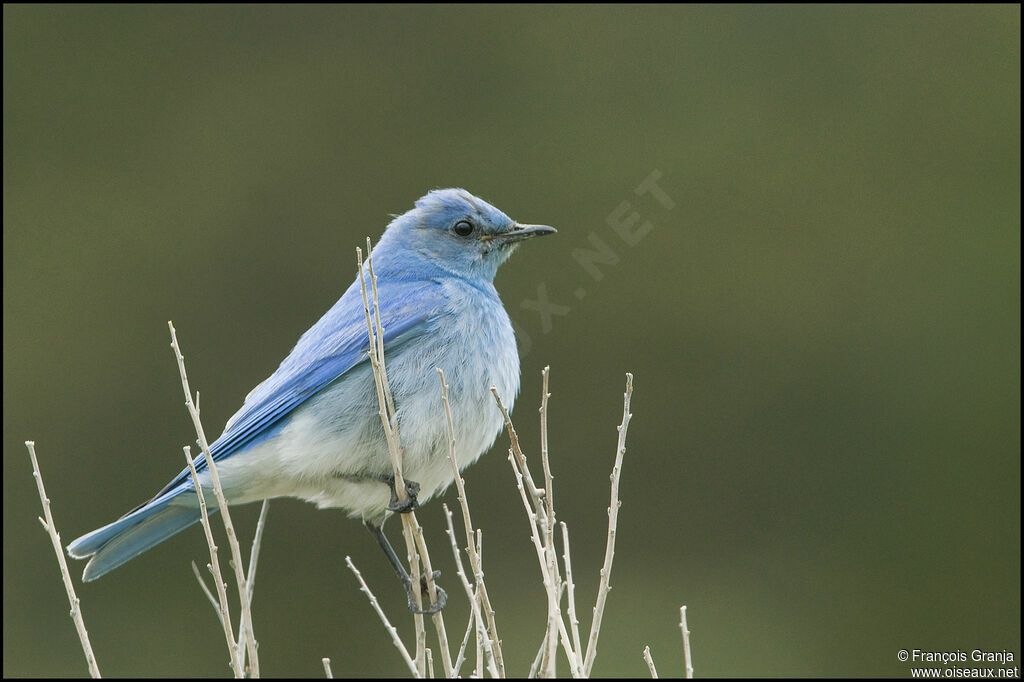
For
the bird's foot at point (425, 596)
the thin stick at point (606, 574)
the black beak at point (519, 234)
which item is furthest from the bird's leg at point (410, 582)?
the black beak at point (519, 234)

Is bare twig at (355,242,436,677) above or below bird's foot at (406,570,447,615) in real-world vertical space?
above

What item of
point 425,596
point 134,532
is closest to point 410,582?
point 425,596

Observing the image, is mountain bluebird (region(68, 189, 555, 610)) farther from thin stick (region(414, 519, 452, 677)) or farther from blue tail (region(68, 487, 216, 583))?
thin stick (region(414, 519, 452, 677))

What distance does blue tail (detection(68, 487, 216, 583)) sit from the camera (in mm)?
4000

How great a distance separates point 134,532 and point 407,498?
124 cm

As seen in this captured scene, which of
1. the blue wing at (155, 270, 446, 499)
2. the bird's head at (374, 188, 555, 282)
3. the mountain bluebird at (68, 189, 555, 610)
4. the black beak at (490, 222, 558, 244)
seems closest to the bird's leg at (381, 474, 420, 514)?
the mountain bluebird at (68, 189, 555, 610)

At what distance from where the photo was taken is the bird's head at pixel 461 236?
4680 mm

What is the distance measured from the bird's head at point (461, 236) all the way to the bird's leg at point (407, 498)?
1019mm

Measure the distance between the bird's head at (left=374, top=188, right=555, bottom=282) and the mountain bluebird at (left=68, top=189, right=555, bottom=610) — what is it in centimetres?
26

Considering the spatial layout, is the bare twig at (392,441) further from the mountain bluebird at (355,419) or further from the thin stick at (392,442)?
the mountain bluebird at (355,419)

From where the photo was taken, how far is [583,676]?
111 inches

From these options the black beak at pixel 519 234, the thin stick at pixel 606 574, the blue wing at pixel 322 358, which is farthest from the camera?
the black beak at pixel 519 234

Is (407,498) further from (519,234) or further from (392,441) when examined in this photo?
(519,234)

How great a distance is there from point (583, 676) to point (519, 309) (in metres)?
4.00
